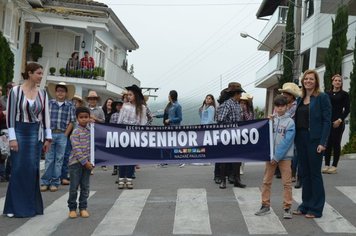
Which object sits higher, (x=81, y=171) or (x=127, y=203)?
(x=81, y=171)

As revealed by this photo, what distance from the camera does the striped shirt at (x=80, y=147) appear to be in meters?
6.84

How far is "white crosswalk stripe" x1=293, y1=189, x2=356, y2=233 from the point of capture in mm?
6098

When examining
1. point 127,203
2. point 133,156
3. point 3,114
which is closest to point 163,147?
point 133,156

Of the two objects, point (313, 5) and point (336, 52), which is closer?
point (336, 52)

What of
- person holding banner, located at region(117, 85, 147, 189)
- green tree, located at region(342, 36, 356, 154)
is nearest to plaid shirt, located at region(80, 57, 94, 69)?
green tree, located at region(342, 36, 356, 154)

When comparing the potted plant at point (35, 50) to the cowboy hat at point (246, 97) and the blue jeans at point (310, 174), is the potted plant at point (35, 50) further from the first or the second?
the blue jeans at point (310, 174)

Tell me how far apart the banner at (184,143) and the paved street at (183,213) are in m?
0.63

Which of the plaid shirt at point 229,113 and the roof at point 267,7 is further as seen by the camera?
the roof at point 267,7

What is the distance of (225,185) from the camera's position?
898 cm

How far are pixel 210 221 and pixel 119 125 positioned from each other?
256cm

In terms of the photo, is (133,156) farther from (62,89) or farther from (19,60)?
(19,60)

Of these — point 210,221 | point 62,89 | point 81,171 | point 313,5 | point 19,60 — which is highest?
point 313,5

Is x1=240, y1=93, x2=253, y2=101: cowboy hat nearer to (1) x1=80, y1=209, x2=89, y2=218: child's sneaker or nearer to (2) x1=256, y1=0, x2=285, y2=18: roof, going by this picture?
(1) x1=80, y1=209, x2=89, y2=218: child's sneaker

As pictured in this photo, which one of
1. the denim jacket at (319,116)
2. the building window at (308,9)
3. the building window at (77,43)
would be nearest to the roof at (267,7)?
the building window at (308,9)
